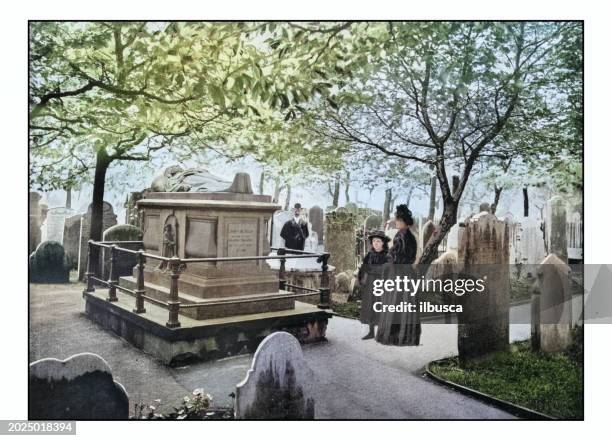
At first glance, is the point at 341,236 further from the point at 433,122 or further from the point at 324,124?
the point at 433,122

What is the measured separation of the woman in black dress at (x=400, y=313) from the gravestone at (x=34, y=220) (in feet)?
10.2

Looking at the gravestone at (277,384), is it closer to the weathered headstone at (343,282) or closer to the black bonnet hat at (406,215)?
the weathered headstone at (343,282)

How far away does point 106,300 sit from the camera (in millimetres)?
4043

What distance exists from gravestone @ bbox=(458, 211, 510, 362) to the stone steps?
1.60 m

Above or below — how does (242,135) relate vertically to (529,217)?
above

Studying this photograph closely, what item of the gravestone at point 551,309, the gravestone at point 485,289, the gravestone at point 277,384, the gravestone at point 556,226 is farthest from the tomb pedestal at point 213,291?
the gravestone at point 556,226

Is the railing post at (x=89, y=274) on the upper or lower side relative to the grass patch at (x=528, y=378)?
upper

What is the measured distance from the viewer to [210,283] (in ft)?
13.0

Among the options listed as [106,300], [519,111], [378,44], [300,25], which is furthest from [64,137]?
[519,111]

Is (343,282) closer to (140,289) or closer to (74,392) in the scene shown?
(140,289)

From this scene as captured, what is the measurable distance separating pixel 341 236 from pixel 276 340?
1.06m

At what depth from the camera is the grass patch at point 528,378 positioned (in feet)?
12.8

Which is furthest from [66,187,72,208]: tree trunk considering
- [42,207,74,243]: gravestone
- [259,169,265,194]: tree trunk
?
[259,169,265,194]: tree trunk

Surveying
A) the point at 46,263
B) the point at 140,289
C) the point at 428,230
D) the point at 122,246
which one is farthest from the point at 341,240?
the point at 46,263
